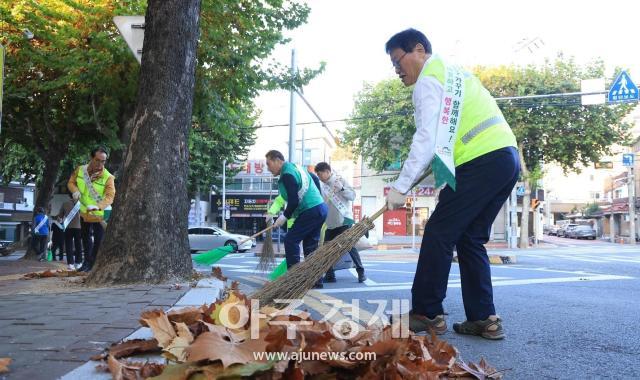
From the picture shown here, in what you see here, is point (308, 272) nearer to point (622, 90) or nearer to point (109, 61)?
point (109, 61)

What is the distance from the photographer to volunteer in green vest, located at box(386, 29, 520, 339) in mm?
3148

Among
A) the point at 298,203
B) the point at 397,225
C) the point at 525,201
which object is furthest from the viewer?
the point at 397,225

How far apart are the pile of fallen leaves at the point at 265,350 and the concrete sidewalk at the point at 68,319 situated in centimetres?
21

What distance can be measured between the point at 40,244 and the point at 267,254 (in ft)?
35.8

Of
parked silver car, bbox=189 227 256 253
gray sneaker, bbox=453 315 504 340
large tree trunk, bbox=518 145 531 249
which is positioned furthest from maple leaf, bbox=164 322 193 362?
large tree trunk, bbox=518 145 531 249

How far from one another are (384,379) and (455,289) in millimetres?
4280

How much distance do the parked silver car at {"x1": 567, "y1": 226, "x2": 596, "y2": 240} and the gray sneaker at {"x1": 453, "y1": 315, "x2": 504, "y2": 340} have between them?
191 feet

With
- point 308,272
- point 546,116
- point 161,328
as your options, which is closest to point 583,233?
point 546,116

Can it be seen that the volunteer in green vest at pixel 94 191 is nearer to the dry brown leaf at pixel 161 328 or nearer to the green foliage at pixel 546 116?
the dry brown leaf at pixel 161 328

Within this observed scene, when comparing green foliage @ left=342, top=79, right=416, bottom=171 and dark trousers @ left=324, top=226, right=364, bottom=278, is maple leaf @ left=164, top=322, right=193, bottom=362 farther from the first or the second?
green foliage @ left=342, top=79, right=416, bottom=171

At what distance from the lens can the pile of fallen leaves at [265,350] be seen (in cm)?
158

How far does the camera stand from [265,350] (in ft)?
5.36

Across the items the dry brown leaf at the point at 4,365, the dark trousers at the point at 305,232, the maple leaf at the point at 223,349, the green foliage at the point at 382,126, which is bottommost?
the dry brown leaf at the point at 4,365

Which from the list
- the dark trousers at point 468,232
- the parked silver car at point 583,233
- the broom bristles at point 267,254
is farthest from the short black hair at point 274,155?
the parked silver car at point 583,233
